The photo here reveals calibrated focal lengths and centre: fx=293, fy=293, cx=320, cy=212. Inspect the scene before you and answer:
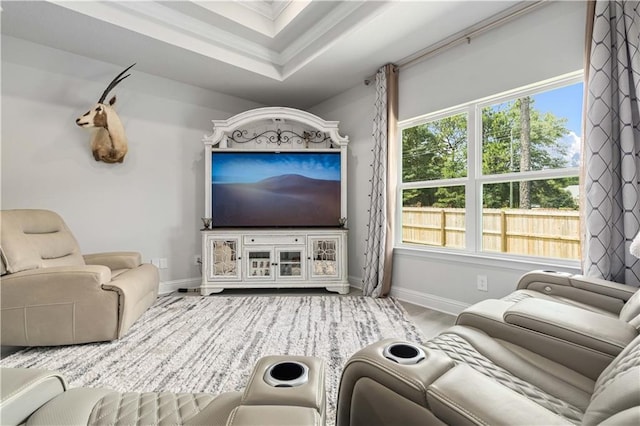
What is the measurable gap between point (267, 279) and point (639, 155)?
10.4 ft

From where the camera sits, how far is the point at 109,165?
10.4 feet

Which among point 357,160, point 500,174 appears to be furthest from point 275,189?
point 500,174

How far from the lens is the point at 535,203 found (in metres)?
2.34

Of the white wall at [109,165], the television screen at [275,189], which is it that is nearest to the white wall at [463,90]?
the television screen at [275,189]

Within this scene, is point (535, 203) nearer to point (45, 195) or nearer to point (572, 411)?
point (572, 411)

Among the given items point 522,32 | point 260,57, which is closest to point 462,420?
point 522,32

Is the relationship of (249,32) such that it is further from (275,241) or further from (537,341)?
(537,341)

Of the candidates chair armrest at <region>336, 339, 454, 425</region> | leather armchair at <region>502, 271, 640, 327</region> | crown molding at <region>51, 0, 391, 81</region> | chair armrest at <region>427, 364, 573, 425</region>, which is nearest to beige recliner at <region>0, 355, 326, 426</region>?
chair armrest at <region>336, 339, 454, 425</region>

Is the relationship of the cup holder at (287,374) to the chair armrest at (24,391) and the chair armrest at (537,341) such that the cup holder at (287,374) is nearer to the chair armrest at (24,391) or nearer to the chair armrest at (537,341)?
the chair armrest at (24,391)

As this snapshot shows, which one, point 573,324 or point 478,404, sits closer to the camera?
point 478,404

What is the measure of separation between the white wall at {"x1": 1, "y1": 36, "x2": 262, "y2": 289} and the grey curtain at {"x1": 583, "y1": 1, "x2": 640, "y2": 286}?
3.66 metres

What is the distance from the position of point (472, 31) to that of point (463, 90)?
47 cm

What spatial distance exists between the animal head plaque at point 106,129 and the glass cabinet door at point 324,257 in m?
2.26

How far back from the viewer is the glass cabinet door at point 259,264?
11.0 ft
